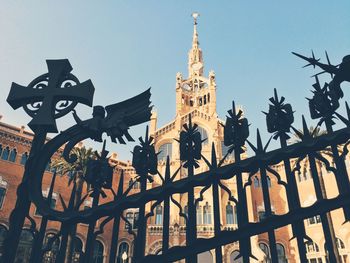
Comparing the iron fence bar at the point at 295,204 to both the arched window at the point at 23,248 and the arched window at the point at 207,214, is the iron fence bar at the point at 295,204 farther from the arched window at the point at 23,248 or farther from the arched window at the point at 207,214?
the arched window at the point at 207,214

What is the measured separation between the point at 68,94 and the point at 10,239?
158 cm

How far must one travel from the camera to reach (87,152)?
2772 cm

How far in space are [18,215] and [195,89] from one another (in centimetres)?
5391

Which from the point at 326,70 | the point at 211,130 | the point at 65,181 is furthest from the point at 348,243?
the point at 326,70

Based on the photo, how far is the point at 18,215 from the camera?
2.99m

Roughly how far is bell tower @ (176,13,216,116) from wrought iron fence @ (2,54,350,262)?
38.6 m

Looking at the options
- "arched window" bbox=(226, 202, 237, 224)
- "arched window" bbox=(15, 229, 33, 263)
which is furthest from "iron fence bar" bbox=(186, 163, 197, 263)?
"arched window" bbox=(226, 202, 237, 224)

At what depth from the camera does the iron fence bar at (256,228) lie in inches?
95.5

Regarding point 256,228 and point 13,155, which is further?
point 13,155

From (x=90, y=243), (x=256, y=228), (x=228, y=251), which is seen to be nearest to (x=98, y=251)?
(x=228, y=251)

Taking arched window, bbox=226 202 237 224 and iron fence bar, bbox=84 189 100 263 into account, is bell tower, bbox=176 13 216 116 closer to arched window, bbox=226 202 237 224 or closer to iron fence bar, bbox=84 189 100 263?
arched window, bbox=226 202 237 224

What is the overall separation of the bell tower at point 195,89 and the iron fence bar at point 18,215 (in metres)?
38.7

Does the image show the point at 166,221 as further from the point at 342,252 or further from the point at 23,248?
the point at 342,252

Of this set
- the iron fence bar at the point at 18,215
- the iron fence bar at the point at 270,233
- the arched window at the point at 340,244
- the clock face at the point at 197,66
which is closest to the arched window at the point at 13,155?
the iron fence bar at the point at 18,215
